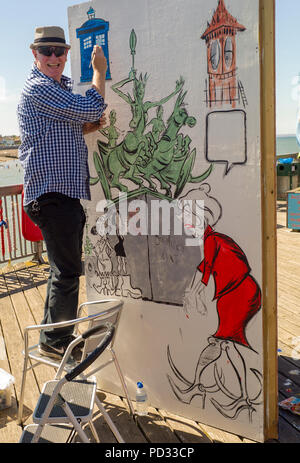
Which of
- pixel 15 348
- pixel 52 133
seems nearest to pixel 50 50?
pixel 52 133

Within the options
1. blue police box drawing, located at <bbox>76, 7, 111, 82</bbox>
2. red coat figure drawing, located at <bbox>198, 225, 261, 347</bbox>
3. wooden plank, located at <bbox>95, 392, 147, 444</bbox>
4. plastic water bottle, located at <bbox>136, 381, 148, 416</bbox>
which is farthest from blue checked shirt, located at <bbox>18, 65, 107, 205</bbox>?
wooden plank, located at <bbox>95, 392, 147, 444</bbox>

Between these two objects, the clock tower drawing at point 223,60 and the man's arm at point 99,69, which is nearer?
the clock tower drawing at point 223,60

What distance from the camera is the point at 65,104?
99.7 inches

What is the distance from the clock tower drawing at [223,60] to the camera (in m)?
2.20

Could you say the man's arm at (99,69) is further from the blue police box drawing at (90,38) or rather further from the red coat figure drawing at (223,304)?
the red coat figure drawing at (223,304)

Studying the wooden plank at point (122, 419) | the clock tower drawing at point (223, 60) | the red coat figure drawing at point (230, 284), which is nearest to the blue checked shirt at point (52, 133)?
the clock tower drawing at point (223, 60)

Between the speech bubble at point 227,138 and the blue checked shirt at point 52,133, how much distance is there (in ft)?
2.22

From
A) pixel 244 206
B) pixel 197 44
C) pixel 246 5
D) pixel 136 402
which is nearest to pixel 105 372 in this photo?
pixel 136 402

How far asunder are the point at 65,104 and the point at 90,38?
0.52m

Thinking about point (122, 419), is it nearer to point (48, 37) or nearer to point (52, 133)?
point (52, 133)

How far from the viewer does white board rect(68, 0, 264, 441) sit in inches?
89.2

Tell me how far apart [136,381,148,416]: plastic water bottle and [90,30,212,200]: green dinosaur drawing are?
1194 mm

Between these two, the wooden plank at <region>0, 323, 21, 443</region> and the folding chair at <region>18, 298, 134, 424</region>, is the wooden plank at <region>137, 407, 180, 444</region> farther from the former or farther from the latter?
the wooden plank at <region>0, 323, 21, 443</region>
